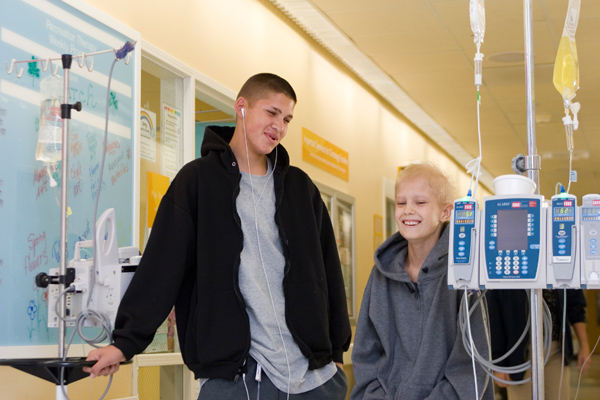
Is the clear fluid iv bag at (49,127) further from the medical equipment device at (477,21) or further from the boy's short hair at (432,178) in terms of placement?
the medical equipment device at (477,21)

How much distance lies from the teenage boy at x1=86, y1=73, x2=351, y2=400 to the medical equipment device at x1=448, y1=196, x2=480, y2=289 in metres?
0.65

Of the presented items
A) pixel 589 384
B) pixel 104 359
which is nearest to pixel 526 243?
pixel 104 359

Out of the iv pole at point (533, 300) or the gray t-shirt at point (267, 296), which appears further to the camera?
the gray t-shirt at point (267, 296)

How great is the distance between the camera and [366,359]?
2393 millimetres

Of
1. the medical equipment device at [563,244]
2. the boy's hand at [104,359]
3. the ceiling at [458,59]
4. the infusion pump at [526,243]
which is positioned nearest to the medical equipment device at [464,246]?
the infusion pump at [526,243]

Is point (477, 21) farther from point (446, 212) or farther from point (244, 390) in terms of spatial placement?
point (244, 390)

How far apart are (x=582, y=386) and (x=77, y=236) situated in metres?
9.71

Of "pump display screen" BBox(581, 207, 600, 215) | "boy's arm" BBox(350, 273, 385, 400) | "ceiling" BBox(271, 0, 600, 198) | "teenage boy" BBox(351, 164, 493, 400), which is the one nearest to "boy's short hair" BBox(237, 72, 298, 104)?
"teenage boy" BBox(351, 164, 493, 400)

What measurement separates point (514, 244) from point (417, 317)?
1.59 feet

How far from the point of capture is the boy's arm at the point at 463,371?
87.0 inches

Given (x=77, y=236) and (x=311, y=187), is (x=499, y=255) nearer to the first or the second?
(x=311, y=187)

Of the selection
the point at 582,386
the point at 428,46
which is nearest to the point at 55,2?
the point at 428,46

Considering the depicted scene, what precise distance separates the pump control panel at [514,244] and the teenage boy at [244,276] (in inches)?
28.7

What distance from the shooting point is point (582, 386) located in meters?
11.3
